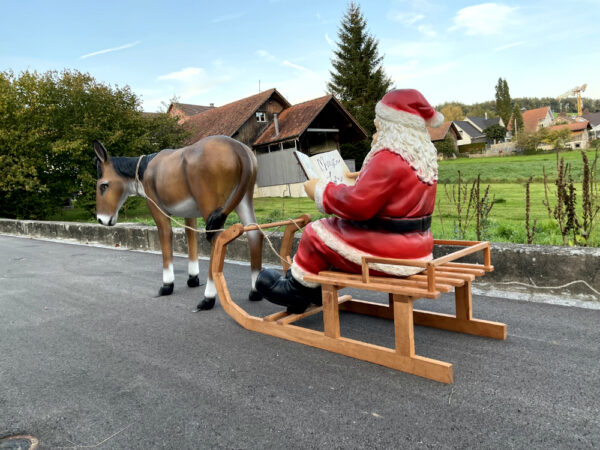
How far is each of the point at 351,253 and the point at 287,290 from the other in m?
0.69

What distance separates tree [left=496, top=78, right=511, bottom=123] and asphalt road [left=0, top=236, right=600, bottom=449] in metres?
91.0

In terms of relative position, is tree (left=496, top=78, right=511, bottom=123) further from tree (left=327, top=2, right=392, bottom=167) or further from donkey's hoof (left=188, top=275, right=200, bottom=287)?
donkey's hoof (left=188, top=275, right=200, bottom=287)

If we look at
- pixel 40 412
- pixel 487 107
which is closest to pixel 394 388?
pixel 40 412

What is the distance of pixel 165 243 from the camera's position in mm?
4828

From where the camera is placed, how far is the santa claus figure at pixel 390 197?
2791 mm

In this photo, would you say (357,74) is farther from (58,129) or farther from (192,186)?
(192,186)

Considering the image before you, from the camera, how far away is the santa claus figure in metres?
2.79

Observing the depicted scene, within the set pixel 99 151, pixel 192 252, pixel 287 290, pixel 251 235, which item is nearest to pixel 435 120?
pixel 287 290

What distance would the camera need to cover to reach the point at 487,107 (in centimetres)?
11950

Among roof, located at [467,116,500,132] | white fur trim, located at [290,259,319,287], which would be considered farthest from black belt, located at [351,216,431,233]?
roof, located at [467,116,500,132]

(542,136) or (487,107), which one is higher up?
(487,107)

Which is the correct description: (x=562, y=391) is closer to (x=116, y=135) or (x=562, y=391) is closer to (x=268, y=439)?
(x=268, y=439)

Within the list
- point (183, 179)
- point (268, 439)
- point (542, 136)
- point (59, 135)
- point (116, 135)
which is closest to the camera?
point (268, 439)

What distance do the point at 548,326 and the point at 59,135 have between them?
17.9 m
